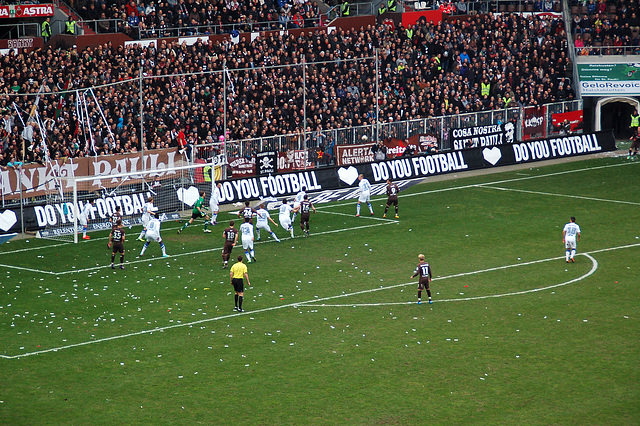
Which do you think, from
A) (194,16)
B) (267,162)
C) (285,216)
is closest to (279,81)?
(267,162)

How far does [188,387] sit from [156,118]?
87.1ft

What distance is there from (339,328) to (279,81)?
89.3 feet

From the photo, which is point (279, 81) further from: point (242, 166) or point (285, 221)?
point (285, 221)

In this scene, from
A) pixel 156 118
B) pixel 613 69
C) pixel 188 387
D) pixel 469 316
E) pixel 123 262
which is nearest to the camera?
pixel 188 387

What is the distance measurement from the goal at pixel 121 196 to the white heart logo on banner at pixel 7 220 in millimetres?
1128

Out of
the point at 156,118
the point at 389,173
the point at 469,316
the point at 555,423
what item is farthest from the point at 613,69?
the point at 555,423

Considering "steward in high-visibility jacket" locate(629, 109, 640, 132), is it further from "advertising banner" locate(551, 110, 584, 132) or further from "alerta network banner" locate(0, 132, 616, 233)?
"advertising banner" locate(551, 110, 584, 132)

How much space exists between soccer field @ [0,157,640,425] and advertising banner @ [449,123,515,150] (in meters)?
14.5

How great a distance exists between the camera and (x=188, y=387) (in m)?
19.7

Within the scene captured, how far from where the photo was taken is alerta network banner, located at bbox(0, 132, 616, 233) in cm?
3731

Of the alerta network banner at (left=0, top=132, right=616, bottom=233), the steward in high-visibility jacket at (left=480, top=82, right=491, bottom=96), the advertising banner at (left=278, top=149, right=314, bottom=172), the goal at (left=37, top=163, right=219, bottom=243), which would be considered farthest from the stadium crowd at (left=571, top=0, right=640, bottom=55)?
the goal at (left=37, top=163, right=219, bottom=243)

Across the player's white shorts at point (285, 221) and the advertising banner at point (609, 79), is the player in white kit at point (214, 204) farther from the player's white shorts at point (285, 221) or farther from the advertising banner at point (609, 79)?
the advertising banner at point (609, 79)

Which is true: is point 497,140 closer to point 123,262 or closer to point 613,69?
point 613,69

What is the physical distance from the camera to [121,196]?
38062mm
